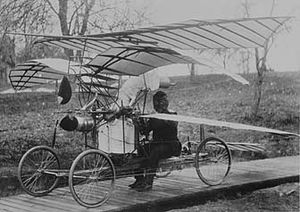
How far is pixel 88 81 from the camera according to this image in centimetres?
579

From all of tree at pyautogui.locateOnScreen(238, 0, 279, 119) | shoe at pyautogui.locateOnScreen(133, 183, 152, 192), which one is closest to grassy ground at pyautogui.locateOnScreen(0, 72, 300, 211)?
tree at pyautogui.locateOnScreen(238, 0, 279, 119)

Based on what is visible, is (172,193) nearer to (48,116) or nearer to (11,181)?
(11,181)

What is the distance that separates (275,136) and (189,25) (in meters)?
5.45

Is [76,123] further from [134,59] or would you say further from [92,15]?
[92,15]

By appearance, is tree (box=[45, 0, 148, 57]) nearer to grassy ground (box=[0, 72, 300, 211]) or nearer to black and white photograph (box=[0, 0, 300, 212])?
black and white photograph (box=[0, 0, 300, 212])

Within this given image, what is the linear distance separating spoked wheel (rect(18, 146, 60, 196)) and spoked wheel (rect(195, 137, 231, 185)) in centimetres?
158

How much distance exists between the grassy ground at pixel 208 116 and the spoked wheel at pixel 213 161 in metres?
0.38

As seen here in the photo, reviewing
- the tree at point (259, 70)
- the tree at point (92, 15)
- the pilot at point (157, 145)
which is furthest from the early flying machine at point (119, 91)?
the tree at point (259, 70)

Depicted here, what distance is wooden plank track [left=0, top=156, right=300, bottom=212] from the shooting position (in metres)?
4.82

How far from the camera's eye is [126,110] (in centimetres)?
530

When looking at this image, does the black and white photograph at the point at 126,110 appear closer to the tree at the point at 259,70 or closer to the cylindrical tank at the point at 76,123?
the cylindrical tank at the point at 76,123

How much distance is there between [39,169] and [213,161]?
2027mm

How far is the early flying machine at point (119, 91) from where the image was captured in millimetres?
4879

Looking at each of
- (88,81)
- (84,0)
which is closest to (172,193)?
(88,81)
